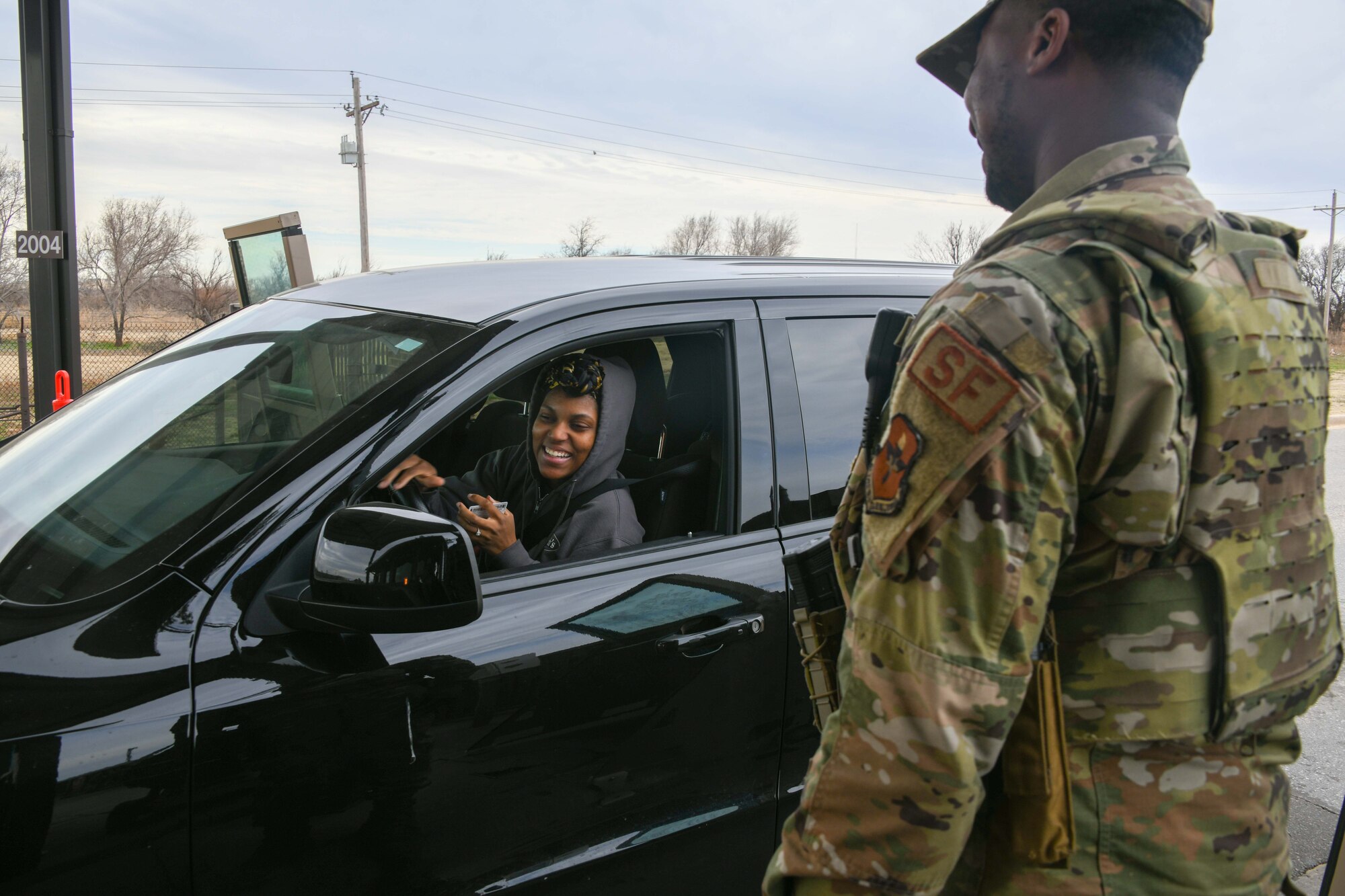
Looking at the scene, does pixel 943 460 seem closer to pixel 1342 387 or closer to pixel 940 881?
pixel 940 881

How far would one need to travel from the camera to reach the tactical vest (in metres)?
1.11

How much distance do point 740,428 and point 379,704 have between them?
0.97m

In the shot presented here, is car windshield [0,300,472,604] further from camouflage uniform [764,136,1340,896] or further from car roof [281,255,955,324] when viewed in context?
camouflage uniform [764,136,1340,896]

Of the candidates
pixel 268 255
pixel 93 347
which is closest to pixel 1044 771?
pixel 268 255

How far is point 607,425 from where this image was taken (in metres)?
2.63

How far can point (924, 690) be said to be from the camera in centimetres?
104

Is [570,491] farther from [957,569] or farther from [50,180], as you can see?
[50,180]

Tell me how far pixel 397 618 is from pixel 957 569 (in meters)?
0.91

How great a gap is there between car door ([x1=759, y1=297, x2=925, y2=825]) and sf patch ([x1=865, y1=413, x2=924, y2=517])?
3.44ft

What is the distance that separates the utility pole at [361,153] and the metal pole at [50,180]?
27.3 metres

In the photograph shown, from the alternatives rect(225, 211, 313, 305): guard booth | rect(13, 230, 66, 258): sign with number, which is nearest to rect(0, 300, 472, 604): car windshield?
rect(225, 211, 313, 305): guard booth

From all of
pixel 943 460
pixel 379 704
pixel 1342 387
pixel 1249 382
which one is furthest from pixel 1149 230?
pixel 1342 387

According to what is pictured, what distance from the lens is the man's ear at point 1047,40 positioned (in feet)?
3.92

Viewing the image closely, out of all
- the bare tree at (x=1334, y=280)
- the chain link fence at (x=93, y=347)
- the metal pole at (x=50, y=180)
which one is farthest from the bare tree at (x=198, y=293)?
the bare tree at (x=1334, y=280)
